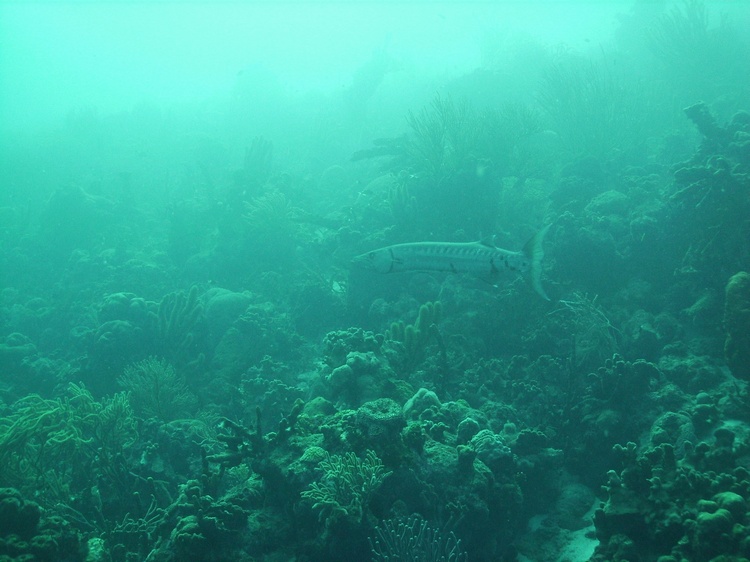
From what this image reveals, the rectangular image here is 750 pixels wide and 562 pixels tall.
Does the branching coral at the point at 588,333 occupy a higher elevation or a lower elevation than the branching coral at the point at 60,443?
higher

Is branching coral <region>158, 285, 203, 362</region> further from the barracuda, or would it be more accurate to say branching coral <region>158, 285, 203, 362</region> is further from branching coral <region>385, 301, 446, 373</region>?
the barracuda

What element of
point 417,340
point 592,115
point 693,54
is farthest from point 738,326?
point 693,54

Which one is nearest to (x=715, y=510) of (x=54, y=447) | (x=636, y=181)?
(x=54, y=447)

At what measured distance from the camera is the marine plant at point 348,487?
12.2 ft

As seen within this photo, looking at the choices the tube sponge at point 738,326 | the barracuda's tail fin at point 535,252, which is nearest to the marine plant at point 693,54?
the tube sponge at point 738,326

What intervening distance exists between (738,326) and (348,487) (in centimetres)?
479

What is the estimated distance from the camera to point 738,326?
4.88 meters

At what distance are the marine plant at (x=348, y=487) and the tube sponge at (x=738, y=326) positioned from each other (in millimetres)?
4265

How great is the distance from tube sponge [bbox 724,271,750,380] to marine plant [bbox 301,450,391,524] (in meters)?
4.27

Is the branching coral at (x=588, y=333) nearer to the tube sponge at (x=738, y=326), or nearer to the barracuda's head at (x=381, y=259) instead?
the tube sponge at (x=738, y=326)

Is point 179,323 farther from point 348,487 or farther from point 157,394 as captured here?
point 348,487

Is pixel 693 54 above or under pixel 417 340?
above

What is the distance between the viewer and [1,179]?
1029 inches

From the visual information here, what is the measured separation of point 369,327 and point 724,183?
22.7 ft
